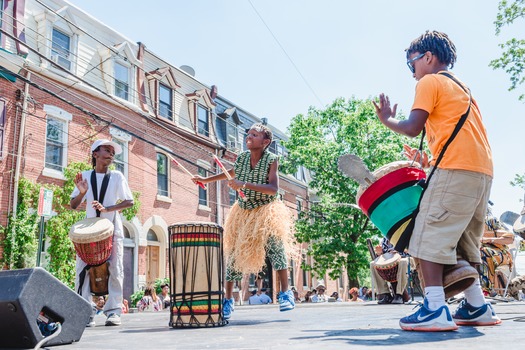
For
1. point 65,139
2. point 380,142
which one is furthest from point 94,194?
point 380,142

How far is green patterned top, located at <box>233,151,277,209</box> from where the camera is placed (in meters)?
5.21

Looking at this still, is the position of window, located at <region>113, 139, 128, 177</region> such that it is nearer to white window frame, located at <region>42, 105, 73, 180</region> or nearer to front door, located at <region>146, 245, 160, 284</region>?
white window frame, located at <region>42, 105, 73, 180</region>

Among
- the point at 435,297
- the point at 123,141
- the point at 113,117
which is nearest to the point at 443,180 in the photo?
the point at 435,297

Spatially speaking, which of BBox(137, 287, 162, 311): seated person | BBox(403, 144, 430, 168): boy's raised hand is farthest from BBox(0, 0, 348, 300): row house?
BBox(403, 144, 430, 168): boy's raised hand

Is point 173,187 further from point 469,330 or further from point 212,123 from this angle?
point 469,330

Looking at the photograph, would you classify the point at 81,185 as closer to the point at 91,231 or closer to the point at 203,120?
the point at 91,231

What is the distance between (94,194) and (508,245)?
829 centimetres

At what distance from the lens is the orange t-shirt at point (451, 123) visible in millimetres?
3174

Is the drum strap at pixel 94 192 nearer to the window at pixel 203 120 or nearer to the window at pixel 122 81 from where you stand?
the window at pixel 122 81

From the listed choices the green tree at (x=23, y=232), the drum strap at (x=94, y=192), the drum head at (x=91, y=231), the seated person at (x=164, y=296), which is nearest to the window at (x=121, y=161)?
the green tree at (x=23, y=232)

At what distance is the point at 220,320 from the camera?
4.40 meters

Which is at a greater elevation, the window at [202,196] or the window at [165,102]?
the window at [165,102]

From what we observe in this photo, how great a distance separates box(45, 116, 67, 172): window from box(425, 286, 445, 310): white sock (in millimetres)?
14424

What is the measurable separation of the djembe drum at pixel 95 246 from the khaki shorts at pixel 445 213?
2961 mm
